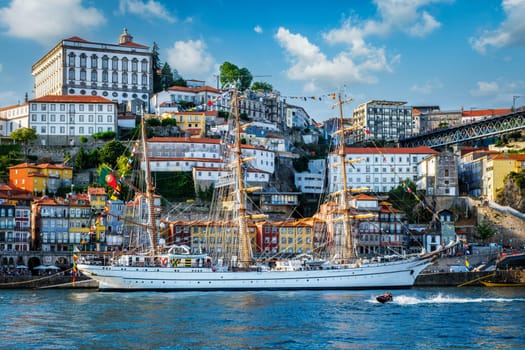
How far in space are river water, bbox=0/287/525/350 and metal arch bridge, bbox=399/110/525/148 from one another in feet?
151

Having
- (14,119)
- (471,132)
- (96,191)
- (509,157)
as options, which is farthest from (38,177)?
(471,132)

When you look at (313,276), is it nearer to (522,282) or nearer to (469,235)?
(522,282)

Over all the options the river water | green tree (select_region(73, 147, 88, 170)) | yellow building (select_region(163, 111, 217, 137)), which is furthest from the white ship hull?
yellow building (select_region(163, 111, 217, 137))

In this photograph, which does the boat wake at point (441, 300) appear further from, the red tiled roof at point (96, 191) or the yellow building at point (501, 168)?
the yellow building at point (501, 168)

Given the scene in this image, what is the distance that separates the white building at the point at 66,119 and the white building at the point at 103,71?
503 inches

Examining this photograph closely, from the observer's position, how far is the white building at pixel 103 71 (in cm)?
12238

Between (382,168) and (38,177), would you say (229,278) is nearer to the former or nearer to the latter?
(38,177)

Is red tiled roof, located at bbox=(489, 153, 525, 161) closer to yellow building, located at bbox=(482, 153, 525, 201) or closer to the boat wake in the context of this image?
yellow building, located at bbox=(482, 153, 525, 201)

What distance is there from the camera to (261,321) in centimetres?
4412

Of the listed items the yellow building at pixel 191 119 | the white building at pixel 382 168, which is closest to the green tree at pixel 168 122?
the yellow building at pixel 191 119

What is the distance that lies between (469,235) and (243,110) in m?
46.6

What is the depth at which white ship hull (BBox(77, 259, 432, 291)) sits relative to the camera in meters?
65.8

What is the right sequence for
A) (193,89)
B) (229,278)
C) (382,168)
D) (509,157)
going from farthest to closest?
(193,89) → (382,168) → (509,157) → (229,278)

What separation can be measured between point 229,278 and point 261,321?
22.2 m
